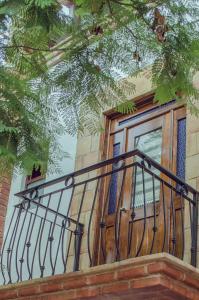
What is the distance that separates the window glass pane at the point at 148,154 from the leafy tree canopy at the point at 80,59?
6.46 feet

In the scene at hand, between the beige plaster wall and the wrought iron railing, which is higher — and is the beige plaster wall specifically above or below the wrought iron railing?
above

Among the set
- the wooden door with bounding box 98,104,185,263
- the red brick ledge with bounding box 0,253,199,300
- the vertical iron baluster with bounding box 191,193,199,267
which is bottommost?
the red brick ledge with bounding box 0,253,199,300

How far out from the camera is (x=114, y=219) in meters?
6.11

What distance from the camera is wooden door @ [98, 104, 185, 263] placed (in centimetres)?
559

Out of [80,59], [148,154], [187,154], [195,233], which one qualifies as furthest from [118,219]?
[80,59]

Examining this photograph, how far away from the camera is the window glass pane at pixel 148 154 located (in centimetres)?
593

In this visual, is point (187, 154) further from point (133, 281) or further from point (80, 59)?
point (80, 59)

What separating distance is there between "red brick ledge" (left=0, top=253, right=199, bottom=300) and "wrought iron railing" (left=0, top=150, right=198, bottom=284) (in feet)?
1.29

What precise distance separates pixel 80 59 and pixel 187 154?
224 cm

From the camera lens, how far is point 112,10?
3637mm

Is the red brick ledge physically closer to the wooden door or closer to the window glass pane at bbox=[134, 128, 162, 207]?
the wooden door

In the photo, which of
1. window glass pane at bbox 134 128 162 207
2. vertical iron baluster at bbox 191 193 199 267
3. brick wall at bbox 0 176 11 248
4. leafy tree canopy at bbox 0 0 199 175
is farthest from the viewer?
brick wall at bbox 0 176 11 248

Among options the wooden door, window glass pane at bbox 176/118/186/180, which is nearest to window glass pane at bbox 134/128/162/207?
the wooden door

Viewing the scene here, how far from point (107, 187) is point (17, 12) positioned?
11.2 ft
